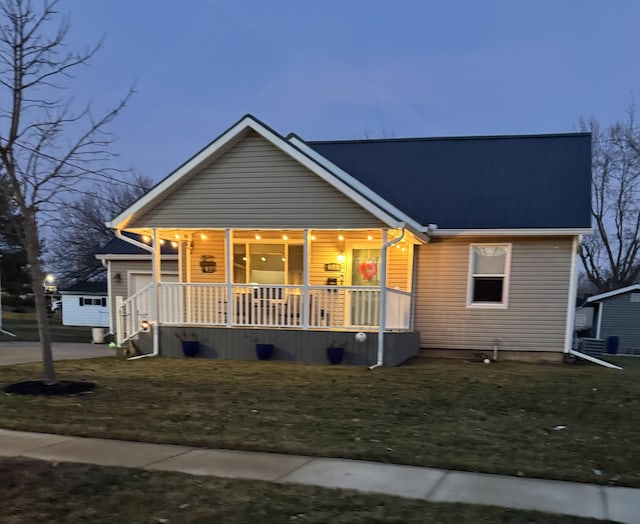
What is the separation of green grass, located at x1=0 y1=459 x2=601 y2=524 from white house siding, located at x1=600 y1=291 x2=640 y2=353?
23.9 m

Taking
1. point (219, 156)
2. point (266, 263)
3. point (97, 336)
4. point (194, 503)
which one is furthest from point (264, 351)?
point (97, 336)

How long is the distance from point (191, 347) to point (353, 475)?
696cm

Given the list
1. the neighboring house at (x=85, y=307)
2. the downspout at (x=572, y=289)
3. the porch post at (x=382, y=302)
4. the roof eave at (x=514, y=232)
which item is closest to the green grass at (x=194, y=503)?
the porch post at (x=382, y=302)

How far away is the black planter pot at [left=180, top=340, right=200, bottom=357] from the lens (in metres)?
10.2

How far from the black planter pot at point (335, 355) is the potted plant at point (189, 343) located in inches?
115

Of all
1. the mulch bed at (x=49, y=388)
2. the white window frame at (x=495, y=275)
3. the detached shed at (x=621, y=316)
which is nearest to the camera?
the mulch bed at (x=49, y=388)

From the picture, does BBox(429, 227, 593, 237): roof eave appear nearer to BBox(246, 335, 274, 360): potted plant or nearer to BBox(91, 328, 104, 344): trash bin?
BBox(246, 335, 274, 360): potted plant

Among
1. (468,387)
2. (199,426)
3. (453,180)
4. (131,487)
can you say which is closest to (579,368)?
(468,387)

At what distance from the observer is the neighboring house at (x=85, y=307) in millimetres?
30859

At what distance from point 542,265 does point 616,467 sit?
7338mm

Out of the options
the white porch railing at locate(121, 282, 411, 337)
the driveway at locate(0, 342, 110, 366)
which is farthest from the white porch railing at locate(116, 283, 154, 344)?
the driveway at locate(0, 342, 110, 366)

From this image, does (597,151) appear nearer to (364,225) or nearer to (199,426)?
(364,225)

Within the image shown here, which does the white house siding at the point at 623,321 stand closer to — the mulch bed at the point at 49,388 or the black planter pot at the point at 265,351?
the black planter pot at the point at 265,351

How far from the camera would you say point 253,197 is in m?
10.2
